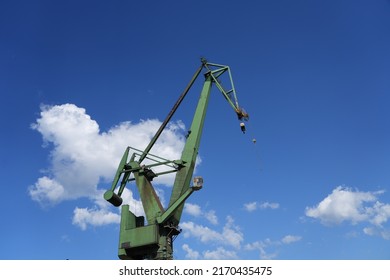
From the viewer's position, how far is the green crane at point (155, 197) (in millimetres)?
24970

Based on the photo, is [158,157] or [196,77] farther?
[196,77]

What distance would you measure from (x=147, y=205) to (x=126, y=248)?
292 cm

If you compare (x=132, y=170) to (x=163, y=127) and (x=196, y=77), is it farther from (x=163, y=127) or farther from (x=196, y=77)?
(x=196, y=77)

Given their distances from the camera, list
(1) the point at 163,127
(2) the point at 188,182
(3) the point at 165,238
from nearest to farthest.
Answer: (3) the point at 165,238 < (2) the point at 188,182 < (1) the point at 163,127

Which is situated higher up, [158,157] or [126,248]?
[158,157]

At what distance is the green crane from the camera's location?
Result: 25.0 m

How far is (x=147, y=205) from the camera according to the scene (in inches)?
1037

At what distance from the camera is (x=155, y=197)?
87.1 feet

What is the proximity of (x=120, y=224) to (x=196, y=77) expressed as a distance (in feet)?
41.2

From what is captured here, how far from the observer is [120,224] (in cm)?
2625
